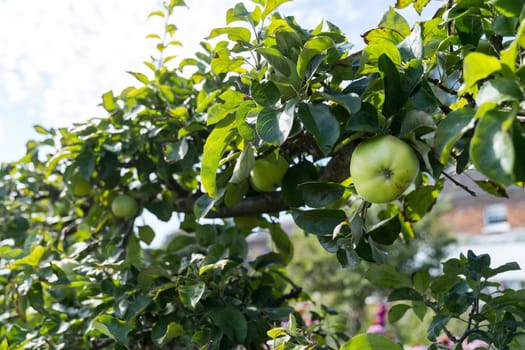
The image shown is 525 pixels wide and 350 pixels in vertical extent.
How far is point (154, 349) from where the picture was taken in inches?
52.9

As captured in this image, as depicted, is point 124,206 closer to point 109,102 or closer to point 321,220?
point 109,102

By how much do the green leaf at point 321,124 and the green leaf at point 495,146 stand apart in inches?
9.1

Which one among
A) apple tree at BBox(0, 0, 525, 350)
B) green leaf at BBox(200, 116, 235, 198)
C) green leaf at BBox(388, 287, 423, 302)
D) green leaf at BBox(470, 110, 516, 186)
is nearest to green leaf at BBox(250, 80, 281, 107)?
apple tree at BBox(0, 0, 525, 350)

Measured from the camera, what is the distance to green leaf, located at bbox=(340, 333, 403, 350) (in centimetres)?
86

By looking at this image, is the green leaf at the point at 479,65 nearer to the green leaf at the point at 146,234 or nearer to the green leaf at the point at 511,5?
the green leaf at the point at 511,5

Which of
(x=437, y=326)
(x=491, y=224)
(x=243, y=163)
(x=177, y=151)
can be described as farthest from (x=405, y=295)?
(x=491, y=224)

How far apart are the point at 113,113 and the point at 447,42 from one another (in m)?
0.99

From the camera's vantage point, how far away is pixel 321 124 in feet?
2.67

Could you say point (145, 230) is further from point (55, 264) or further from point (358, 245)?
point (358, 245)

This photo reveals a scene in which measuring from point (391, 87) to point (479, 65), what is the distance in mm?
197

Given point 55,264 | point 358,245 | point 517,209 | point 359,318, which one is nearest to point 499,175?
point 358,245

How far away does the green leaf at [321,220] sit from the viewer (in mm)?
937

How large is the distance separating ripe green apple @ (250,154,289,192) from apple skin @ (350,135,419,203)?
0.37 metres

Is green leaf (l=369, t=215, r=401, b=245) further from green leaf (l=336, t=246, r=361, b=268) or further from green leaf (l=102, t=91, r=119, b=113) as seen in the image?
green leaf (l=102, t=91, r=119, b=113)
